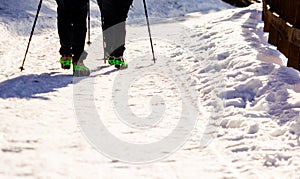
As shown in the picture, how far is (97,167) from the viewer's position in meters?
3.30

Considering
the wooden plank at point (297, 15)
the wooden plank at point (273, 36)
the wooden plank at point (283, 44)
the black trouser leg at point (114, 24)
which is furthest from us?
the wooden plank at point (273, 36)

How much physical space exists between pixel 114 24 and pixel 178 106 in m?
2.43

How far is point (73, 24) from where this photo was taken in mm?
6312

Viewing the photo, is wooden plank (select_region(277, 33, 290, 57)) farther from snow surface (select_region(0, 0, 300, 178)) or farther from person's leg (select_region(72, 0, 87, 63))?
person's leg (select_region(72, 0, 87, 63))

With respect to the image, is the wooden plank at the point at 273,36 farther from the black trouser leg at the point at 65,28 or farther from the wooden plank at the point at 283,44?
the black trouser leg at the point at 65,28

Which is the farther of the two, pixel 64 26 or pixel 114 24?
pixel 114 24

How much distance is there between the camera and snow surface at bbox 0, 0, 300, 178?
3.35 meters

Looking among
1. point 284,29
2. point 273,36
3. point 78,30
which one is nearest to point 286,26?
point 284,29

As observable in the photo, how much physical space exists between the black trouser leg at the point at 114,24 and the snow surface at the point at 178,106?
33cm

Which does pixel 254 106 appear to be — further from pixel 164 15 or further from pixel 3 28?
pixel 164 15

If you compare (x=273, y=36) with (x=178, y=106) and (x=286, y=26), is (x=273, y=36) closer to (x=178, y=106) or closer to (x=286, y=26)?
(x=286, y=26)

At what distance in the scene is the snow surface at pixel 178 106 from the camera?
3.35 m

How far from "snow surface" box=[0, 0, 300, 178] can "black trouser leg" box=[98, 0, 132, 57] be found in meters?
0.33

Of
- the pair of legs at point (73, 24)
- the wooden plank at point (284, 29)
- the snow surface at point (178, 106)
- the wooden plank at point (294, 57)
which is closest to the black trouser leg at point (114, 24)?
the snow surface at point (178, 106)
